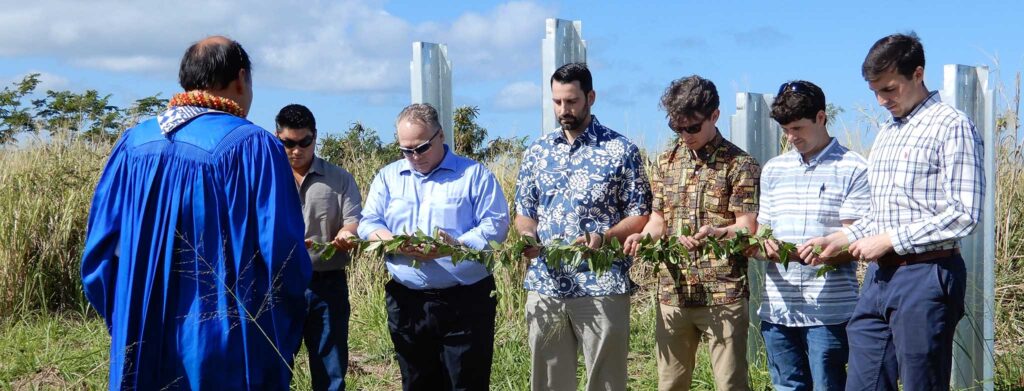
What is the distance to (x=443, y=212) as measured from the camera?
4.99 meters

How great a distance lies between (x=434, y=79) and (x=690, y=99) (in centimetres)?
248

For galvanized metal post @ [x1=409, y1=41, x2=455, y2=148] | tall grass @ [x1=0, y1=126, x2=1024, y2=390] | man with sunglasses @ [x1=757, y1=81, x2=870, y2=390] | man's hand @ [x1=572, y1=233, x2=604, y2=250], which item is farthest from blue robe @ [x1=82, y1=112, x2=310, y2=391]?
galvanized metal post @ [x1=409, y1=41, x2=455, y2=148]

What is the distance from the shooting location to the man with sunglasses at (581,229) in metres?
4.80

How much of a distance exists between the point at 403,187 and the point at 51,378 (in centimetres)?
294

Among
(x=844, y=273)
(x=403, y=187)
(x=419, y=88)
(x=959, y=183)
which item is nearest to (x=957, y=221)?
(x=959, y=183)

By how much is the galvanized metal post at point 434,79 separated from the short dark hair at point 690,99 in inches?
87.7

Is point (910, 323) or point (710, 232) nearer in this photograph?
point (910, 323)

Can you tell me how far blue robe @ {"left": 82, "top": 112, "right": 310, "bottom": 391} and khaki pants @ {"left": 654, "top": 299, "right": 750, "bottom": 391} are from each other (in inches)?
76.1

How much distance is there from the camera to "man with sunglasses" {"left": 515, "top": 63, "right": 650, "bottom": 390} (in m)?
4.80

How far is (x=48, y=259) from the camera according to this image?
866 centimetres

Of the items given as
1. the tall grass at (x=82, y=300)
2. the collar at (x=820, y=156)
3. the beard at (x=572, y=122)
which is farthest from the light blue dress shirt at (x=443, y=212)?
the collar at (x=820, y=156)

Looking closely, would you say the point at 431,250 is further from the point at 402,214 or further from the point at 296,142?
the point at 296,142

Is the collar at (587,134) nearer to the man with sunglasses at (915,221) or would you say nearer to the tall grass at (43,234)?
the man with sunglasses at (915,221)

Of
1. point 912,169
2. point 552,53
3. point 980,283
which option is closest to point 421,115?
point 552,53
